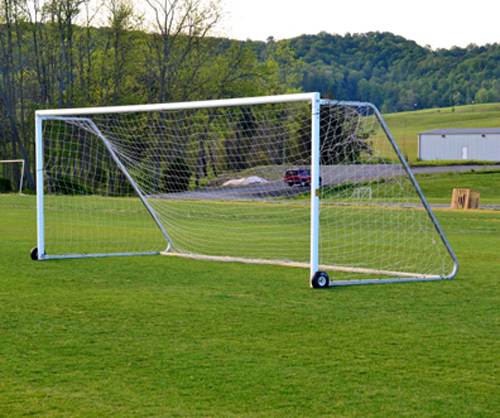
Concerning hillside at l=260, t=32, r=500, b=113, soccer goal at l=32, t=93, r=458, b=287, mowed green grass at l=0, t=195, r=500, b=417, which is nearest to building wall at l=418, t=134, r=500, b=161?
soccer goal at l=32, t=93, r=458, b=287

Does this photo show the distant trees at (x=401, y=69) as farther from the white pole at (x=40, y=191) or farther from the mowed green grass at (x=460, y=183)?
the white pole at (x=40, y=191)

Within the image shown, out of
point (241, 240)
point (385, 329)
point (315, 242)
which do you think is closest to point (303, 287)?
point (315, 242)

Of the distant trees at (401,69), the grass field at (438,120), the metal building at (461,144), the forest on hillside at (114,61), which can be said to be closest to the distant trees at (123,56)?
the forest on hillside at (114,61)

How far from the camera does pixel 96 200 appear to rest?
87.6ft

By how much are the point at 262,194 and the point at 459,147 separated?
57642 mm

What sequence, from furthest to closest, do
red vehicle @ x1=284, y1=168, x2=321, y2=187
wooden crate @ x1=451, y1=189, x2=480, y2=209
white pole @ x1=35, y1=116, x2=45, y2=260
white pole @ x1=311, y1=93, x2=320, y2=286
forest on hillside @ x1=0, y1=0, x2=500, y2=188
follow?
forest on hillside @ x1=0, y1=0, x2=500, y2=188
wooden crate @ x1=451, y1=189, x2=480, y2=209
red vehicle @ x1=284, y1=168, x2=321, y2=187
white pole @ x1=35, y1=116, x2=45, y2=260
white pole @ x1=311, y1=93, x2=320, y2=286

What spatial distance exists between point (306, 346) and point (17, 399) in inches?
86.8

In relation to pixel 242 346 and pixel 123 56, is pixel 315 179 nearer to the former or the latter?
pixel 242 346

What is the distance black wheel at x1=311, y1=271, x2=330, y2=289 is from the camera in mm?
7750

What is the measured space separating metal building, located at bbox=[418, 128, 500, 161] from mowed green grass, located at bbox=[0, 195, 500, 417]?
64.4 m

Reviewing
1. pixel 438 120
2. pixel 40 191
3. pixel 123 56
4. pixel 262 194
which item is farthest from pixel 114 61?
pixel 438 120

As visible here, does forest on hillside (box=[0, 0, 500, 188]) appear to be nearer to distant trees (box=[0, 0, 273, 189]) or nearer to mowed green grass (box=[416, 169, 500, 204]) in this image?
distant trees (box=[0, 0, 273, 189])

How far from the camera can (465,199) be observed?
83.3ft

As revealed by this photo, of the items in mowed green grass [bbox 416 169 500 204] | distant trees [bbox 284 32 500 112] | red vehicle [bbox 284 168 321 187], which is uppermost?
distant trees [bbox 284 32 500 112]
